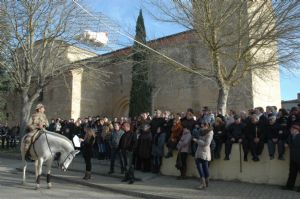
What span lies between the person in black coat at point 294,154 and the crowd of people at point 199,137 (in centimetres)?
3

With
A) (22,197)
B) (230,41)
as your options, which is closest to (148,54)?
(230,41)

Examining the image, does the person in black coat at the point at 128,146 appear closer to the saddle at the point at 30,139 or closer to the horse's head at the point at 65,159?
the horse's head at the point at 65,159

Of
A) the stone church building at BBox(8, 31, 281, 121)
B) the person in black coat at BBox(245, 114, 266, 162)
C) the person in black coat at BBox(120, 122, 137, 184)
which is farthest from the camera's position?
the stone church building at BBox(8, 31, 281, 121)

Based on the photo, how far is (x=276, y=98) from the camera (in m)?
26.0

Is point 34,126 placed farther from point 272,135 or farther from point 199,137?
point 272,135

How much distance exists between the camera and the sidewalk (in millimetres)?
9672

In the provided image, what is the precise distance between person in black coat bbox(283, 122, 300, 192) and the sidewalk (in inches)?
13.3

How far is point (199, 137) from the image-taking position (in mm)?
10922

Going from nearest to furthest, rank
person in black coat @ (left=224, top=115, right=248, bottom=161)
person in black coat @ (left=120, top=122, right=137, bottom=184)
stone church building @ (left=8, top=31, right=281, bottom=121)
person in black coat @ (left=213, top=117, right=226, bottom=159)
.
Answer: person in black coat @ (left=224, top=115, right=248, bottom=161) < person in black coat @ (left=213, top=117, right=226, bottom=159) < person in black coat @ (left=120, top=122, right=137, bottom=184) < stone church building @ (left=8, top=31, right=281, bottom=121)

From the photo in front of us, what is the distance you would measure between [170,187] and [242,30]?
7215mm

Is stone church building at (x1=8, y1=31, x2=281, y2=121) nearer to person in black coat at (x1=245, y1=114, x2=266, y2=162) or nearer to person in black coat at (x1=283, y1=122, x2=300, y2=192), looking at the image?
person in black coat at (x1=245, y1=114, x2=266, y2=162)

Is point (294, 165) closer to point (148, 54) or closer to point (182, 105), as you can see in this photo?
point (148, 54)

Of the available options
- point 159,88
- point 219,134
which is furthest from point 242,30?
point 159,88

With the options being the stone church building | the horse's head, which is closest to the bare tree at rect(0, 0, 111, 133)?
the stone church building
